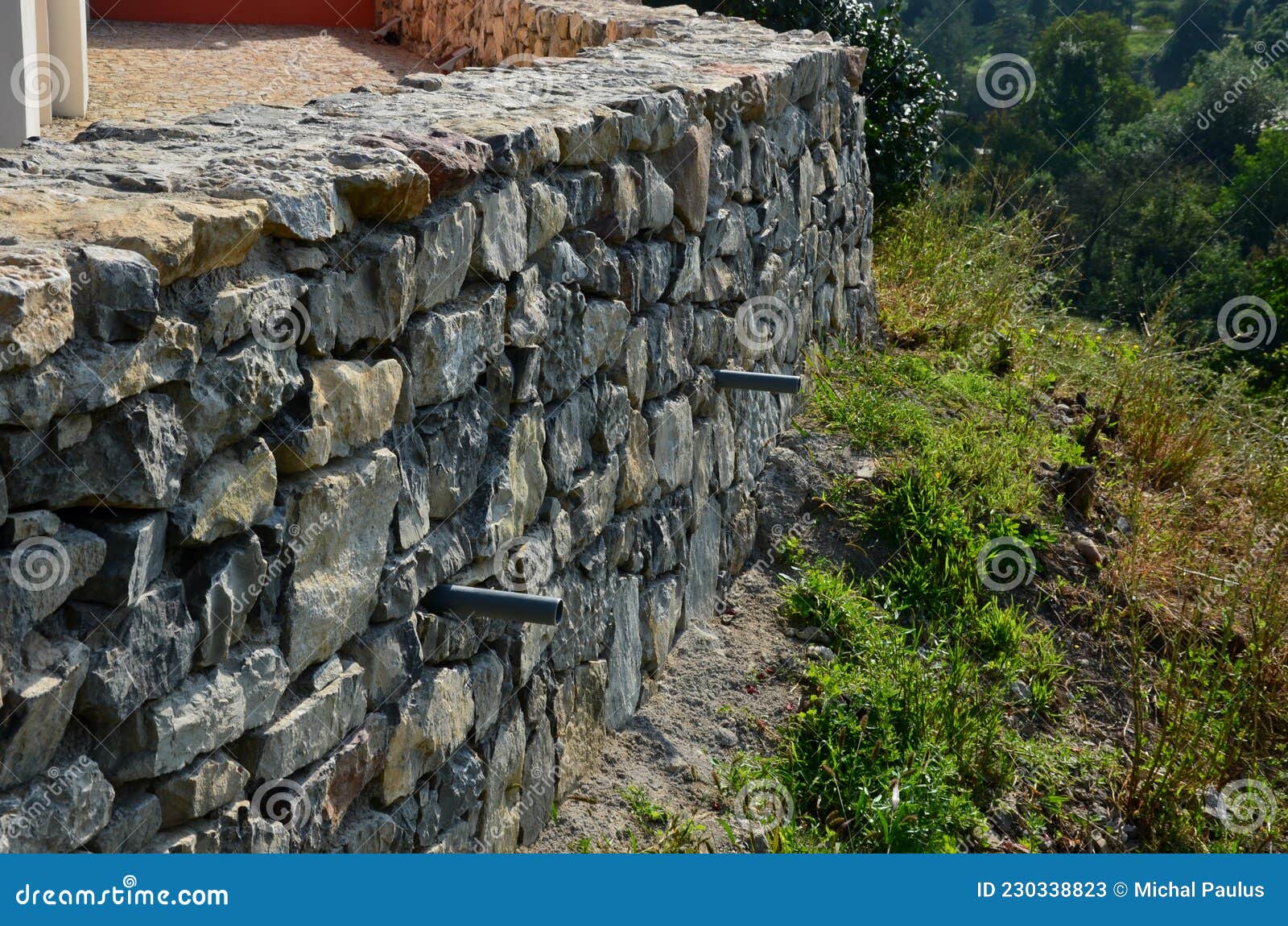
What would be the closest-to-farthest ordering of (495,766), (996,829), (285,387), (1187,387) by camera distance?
(285,387) < (495,766) < (996,829) < (1187,387)

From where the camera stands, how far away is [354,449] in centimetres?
252

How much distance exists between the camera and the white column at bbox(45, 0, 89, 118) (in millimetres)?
6750

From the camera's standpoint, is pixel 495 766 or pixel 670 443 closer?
pixel 495 766

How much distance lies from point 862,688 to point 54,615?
306 centimetres

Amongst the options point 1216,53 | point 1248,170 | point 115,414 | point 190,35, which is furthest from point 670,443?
point 1216,53

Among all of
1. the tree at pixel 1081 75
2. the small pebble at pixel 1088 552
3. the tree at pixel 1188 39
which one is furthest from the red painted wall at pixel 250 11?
the tree at pixel 1188 39

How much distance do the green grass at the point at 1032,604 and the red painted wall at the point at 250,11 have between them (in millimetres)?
7144

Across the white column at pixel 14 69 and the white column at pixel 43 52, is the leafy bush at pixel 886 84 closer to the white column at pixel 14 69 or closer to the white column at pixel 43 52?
the white column at pixel 43 52

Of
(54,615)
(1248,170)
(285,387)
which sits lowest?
(1248,170)

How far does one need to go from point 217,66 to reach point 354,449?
25.0ft

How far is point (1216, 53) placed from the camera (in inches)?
1399

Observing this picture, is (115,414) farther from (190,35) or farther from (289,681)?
(190,35)

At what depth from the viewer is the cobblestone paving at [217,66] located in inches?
293

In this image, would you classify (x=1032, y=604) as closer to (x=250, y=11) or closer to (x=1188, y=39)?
(x=250, y=11)
